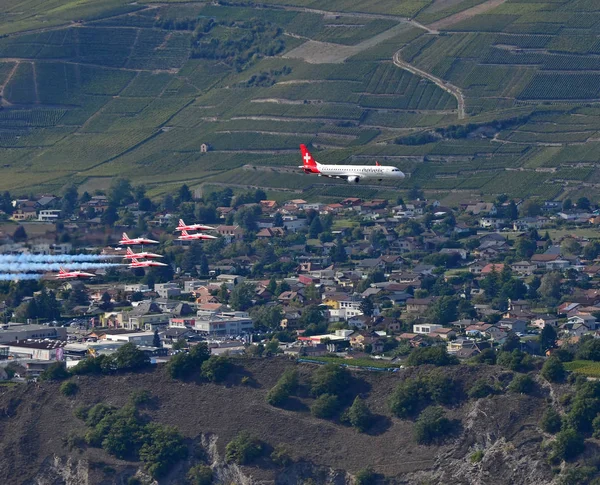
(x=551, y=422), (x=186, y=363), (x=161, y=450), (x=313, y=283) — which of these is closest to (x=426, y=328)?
(x=313, y=283)

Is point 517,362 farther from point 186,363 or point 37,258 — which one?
point 37,258

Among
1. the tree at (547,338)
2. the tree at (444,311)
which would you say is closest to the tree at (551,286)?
the tree at (444,311)

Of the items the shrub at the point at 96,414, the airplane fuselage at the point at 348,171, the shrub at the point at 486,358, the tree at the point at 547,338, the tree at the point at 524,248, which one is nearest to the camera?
the shrub at the point at 96,414

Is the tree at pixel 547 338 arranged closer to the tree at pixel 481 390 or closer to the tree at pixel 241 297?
the tree at pixel 481 390

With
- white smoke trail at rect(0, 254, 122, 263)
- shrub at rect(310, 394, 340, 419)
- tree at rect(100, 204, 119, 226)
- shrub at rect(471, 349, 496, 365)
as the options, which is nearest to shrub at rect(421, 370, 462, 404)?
shrub at rect(471, 349, 496, 365)

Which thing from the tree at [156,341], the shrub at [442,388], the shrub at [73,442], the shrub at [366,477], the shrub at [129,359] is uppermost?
the shrub at [442,388]
